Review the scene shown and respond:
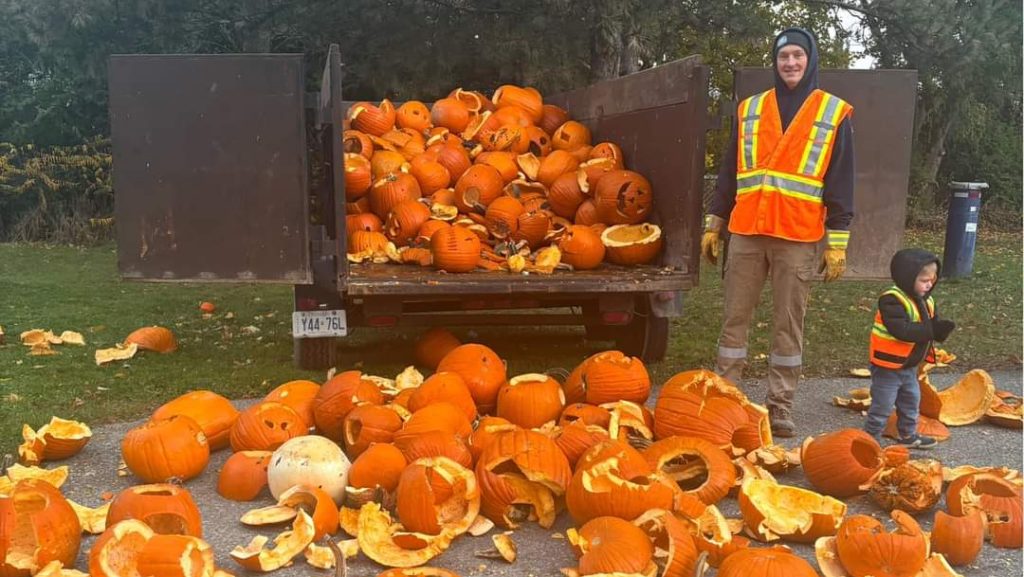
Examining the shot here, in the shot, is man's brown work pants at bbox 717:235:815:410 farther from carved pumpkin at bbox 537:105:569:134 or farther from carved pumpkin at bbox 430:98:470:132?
carved pumpkin at bbox 430:98:470:132

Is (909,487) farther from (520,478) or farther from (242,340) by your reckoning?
(242,340)

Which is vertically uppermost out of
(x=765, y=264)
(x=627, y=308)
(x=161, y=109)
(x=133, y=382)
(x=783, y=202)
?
(x=161, y=109)

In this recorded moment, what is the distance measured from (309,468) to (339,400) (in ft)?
2.39

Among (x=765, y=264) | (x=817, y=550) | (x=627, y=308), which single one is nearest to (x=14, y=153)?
(x=627, y=308)

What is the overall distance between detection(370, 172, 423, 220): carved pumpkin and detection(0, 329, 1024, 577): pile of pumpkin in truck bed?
204 cm

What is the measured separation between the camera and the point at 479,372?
4.83 metres

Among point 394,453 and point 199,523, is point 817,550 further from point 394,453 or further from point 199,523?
point 199,523

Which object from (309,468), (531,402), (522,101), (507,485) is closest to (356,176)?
(522,101)

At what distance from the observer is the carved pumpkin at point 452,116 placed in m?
7.82

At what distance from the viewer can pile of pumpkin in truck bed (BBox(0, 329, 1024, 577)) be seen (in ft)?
10.3

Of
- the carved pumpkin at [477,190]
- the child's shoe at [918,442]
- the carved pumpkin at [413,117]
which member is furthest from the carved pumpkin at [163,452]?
the carved pumpkin at [413,117]

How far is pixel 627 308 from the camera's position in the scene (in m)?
6.00

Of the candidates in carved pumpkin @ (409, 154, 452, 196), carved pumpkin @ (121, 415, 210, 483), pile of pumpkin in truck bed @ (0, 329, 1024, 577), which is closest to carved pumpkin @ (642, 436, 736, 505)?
pile of pumpkin in truck bed @ (0, 329, 1024, 577)

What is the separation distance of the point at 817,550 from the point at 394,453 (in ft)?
5.78
